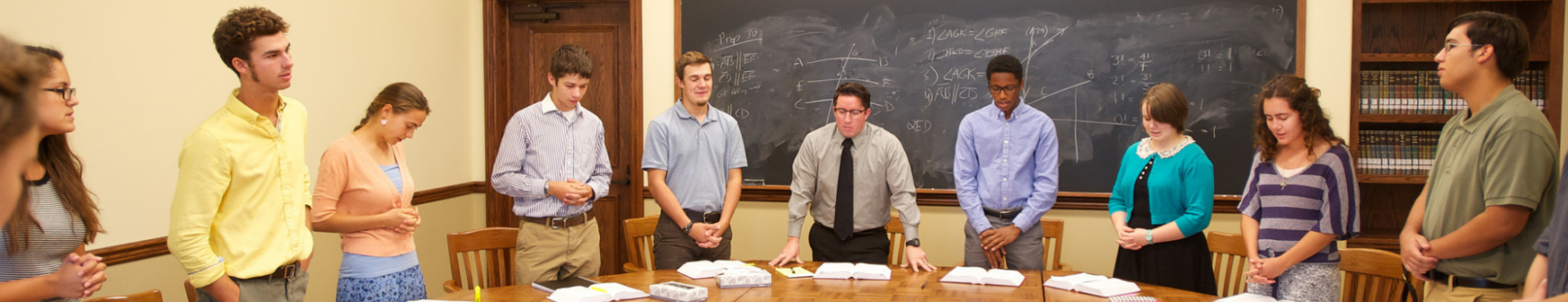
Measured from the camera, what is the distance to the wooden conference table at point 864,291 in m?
2.35

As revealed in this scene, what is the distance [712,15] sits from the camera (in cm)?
453

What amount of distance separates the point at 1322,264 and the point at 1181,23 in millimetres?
1946

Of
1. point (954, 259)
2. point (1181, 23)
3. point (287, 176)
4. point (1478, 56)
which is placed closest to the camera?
point (1478, 56)

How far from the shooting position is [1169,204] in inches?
112

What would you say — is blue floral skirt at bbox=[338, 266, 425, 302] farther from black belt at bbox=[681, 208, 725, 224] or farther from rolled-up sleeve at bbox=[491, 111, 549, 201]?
black belt at bbox=[681, 208, 725, 224]

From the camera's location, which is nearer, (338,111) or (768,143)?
(338,111)

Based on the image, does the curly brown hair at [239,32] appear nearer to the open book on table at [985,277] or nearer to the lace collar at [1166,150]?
the open book on table at [985,277]

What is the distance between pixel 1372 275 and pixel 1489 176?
1.62 feet

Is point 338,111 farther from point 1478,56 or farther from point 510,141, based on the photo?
point 1478,56

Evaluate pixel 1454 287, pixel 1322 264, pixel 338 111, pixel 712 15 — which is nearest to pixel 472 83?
pixel 338 111

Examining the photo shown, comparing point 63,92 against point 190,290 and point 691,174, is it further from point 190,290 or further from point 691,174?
point 691,174

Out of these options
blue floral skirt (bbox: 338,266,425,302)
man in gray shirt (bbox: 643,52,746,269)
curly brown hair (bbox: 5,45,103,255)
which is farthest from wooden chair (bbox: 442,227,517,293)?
curly brown hair (bbox: 5,45,103,255)

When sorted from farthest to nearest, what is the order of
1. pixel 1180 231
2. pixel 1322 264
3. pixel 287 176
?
pixel 1180 231 → pixel 1322 264 → pixel 287 176

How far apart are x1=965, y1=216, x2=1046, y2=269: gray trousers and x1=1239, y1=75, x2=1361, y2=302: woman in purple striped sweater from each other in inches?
33.7
